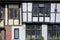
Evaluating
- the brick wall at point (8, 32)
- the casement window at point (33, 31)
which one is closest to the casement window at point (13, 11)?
the brick wall at point (8, 32)

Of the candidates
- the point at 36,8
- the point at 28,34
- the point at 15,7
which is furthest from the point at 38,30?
the point at 15,7

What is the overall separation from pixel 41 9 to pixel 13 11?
2641mm

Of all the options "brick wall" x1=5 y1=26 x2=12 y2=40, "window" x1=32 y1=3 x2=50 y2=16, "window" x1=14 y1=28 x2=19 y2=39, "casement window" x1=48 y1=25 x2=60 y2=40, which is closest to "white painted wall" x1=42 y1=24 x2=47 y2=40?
"casement window" x1=48 y1=25 x2=60 y2=40

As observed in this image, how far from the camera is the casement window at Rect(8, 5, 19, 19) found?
617 inches

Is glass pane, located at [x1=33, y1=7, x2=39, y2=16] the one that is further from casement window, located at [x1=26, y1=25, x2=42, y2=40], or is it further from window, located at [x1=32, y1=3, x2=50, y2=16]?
casement window, located at [x1=26, y1=25, x2=42, y2=40]

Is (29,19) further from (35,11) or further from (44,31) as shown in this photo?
(44,31)

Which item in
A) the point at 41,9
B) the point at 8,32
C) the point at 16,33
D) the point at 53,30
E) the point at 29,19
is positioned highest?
the point at 41,9

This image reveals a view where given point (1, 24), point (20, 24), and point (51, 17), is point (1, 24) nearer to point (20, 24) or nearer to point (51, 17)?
point (20, 24)

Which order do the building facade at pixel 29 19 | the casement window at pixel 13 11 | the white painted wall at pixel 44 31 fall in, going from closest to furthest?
the building facade at pixel 29 19 < the white painted wall at pixel 44 31 < the casement window at pixel 13 11

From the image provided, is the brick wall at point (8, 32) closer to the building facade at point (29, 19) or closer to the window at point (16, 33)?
the building facade at point (29, 19)

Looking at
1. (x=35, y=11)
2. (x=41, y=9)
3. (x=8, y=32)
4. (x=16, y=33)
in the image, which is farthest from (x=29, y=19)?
(x=8, y=32)

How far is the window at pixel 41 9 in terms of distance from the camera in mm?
15406

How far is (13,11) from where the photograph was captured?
1577 centimetres

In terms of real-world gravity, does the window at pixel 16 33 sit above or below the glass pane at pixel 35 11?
below
